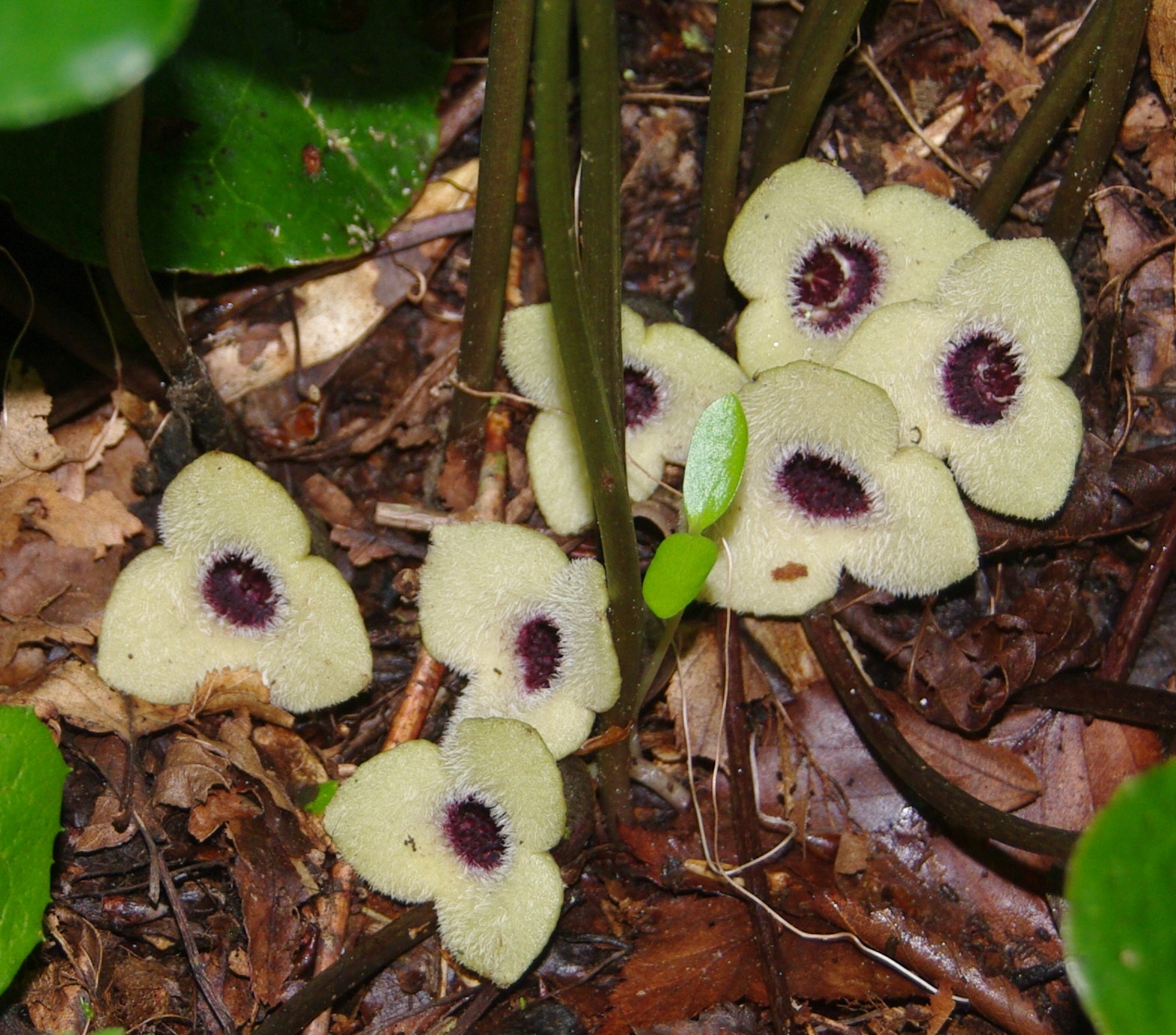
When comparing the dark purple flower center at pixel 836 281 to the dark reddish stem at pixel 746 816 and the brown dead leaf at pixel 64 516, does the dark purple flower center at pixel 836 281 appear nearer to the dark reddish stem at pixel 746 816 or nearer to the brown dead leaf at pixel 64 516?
the dark reddish stem at pixel 746 816

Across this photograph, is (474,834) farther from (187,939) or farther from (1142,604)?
(1142,604)

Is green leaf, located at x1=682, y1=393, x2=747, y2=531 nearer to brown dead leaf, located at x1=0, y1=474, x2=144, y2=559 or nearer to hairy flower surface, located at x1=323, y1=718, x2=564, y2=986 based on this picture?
hairy flower surface, located at x1=323, y1=718, x2=564, y2=986

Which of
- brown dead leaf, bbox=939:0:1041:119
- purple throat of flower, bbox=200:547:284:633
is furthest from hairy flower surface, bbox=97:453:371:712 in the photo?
brown dead leaf, bbox=939:0:1041:119

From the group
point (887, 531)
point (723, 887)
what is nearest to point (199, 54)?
point (887, 531)

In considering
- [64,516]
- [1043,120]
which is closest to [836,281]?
[1043,120]

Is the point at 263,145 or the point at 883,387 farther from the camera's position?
the point at 263,145

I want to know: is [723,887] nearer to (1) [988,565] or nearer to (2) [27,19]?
(1) [988,565]
